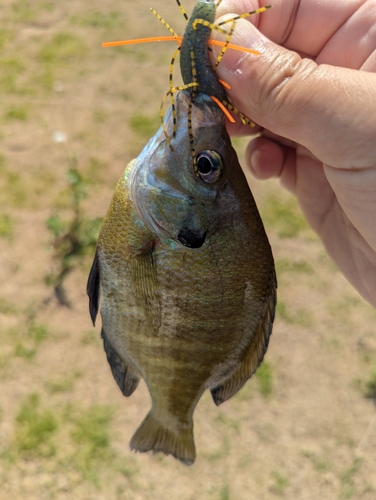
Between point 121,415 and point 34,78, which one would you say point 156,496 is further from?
point 34,78

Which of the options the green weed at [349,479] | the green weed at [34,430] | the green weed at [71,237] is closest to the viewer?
the green weed at [34,430]

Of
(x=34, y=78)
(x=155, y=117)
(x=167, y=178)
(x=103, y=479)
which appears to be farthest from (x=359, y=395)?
(x=34, y=78)

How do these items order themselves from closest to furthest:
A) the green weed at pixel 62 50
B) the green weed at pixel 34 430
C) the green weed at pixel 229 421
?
1. the green weed at pixel 34 430
2. the green weed at pixel 229 421
3. the green weed at pixel 62 50

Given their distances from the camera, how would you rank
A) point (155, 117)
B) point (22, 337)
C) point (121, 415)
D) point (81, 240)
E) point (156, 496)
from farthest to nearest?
point (155, 117)
point (81, 240)
point (22, 337)
point (121, 415)
point (156, 496)

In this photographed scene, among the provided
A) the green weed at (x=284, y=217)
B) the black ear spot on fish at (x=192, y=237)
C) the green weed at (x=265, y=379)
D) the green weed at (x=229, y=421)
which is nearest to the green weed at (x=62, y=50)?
the green weed at (x=284, y=217)

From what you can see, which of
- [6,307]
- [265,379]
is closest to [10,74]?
→ [6,307]

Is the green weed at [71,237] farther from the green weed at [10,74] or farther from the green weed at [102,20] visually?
the green weed at [102,20]

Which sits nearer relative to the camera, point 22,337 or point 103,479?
point 103,479

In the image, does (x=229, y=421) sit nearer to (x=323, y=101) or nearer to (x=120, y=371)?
(x=120, y=371)
